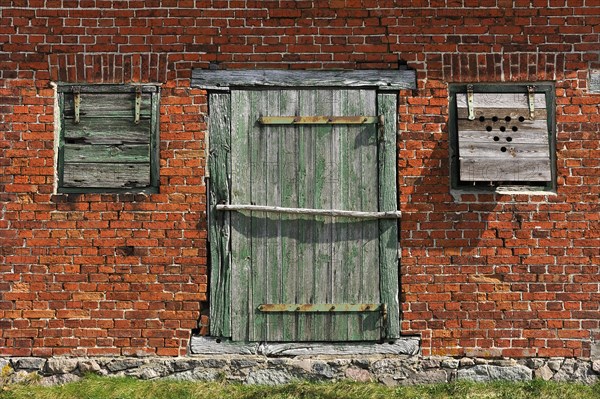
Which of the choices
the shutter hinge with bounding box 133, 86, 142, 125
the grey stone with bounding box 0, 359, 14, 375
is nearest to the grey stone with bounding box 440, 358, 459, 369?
the shutter hinge with bounding box 133, 86, 142, 125

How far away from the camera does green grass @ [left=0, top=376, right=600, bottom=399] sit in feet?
15.8

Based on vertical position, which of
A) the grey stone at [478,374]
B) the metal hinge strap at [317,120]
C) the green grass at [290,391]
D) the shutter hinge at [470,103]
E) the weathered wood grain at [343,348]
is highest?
the shutter hinge at [470,103]

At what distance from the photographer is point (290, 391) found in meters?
4.91

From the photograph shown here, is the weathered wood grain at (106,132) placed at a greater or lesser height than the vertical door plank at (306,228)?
greater

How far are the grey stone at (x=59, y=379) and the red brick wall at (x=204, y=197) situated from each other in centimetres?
22

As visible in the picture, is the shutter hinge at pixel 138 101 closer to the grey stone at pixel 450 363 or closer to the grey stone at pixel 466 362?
the grey stone at pixel 450 363

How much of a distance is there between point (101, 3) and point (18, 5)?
70 centimetres

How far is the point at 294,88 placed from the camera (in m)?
5.19

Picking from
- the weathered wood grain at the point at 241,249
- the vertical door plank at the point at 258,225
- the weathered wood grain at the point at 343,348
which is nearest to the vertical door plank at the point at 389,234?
the weathered wood grain at the point at 343,348

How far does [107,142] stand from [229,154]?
3.37 feet

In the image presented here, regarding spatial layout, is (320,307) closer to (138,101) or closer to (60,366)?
(60,366)

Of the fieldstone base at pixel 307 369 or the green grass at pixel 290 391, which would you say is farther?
the fieldstone base at pixel 307 369

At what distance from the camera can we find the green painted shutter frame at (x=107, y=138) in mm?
5148

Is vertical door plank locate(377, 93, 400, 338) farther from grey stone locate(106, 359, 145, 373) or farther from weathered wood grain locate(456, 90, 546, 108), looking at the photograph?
grey stone locate(106, 359, 145, 373)
